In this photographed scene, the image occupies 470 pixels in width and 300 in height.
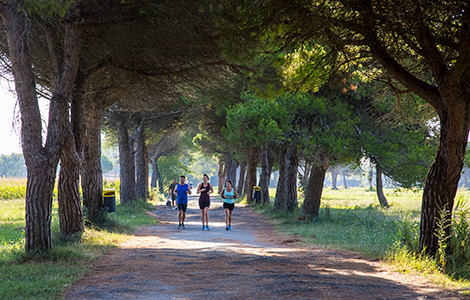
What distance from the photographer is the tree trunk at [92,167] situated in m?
13.1

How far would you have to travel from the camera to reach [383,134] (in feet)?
56.8

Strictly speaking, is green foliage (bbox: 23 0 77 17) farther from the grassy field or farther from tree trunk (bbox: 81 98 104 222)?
tree trunk (bbox: 81 98 104 222)

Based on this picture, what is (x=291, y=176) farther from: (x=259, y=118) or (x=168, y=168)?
(x=168, y=168)

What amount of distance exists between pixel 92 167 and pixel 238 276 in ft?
26.4

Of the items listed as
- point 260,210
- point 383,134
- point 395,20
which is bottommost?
point 260,210

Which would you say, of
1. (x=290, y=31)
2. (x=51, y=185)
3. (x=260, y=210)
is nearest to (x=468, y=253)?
(x=290, y=31)

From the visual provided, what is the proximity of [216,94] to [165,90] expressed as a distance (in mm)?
1692

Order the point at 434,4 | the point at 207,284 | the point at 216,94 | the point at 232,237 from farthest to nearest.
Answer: the point at 232,237
the point at 216,94
the point at 434,4
the point at 207,284

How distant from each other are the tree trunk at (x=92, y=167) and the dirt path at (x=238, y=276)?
103 inches

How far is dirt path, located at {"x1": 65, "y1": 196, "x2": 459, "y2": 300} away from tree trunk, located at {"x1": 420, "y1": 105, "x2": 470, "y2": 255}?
1.20m

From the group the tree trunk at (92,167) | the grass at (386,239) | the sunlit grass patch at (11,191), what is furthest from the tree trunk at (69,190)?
the sunlit grass patch at (11,191)

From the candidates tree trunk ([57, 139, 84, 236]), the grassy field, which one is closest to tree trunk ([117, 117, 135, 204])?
the grassy field

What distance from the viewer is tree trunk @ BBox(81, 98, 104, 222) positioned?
1309 cm

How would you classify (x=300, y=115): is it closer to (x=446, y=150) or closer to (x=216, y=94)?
(x=216, y=94)
